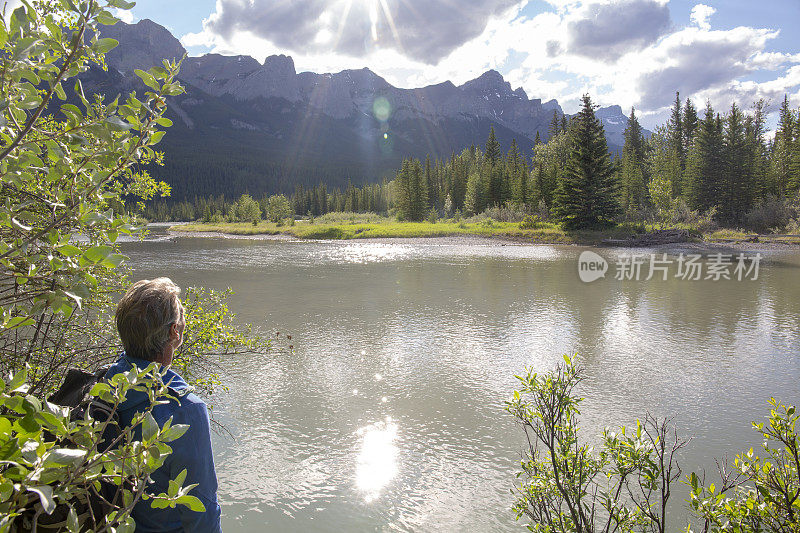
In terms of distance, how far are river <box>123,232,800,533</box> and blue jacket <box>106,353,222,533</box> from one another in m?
3.35

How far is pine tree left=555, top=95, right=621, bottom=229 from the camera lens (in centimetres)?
4996

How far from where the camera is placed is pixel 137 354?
2600 mm

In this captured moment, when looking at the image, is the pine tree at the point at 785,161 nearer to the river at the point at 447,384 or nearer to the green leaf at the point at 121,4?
the river at the point at 447,384

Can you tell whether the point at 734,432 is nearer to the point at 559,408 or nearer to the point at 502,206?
the point at 559,408

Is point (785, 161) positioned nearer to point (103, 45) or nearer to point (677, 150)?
point (677, 150)

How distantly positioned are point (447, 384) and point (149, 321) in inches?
311

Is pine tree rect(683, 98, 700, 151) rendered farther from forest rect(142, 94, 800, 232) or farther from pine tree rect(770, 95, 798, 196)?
pine tree rect(770, 95, 798, 196)

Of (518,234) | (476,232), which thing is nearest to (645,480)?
(518,234)

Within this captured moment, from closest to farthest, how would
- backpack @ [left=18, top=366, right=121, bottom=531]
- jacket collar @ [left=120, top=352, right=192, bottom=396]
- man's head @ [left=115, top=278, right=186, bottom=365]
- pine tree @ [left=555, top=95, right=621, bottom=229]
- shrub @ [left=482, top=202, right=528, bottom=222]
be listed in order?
backpack @ [left=18, top=366, right=121, bottom=531]
jacket collar @ [left=120, top=352, right=192, bottom=396]
man's head @ [left=115, top=278, right=186, bottom=365]
pine tree @ [left=555, top=95, right=621, bottom=229]
shrub @ [left=482, top=202, right=528, bottom=222]

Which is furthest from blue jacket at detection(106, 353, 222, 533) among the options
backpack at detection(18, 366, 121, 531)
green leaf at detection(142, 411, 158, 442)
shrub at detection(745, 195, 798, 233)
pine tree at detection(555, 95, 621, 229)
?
shrub at detection(745, 195, 798, 233)

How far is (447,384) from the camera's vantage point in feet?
31.9

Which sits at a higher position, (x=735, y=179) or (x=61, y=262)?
(x=735, y=179)

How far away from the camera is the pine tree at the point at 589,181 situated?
50.0m

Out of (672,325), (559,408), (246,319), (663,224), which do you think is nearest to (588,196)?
(663,224)
